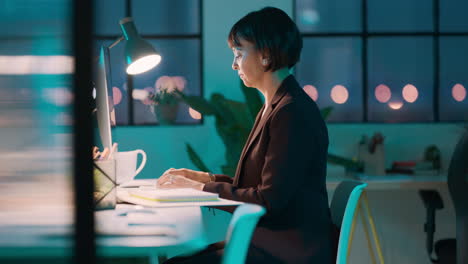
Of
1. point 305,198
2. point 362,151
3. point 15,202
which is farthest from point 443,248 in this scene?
point 15,202

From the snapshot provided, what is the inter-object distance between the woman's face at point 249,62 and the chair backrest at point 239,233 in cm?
70

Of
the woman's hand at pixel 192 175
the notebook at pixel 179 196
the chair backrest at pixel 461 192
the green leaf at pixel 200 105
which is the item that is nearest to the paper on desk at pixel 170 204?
the notebook at pixel 179 196

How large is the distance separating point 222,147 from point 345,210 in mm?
2461

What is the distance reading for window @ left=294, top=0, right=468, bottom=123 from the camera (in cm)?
432

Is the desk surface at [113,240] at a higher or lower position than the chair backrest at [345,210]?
higher

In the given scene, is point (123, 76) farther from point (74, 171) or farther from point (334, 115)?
point (74, 171)

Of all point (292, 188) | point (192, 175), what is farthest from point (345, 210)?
point (192, 175)

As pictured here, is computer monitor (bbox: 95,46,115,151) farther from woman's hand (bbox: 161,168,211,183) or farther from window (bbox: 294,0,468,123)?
window (bbox: 294,0,468,123)

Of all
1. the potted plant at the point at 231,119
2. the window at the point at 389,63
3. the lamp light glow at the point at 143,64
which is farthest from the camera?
the window at the point at 389,63

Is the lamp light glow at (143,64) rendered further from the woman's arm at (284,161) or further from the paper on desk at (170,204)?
the woman's arm at (284,161)

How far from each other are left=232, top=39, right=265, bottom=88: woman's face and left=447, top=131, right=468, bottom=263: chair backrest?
1.04 metres

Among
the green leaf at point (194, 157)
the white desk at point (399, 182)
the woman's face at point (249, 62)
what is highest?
the woman's face at point (249, 62)

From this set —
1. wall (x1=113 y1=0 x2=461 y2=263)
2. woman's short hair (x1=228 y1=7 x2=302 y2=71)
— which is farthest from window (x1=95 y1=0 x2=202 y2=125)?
woman's short hair (x1=228 y1=7 x2=302 y2=71)

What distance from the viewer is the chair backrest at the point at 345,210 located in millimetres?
1604
